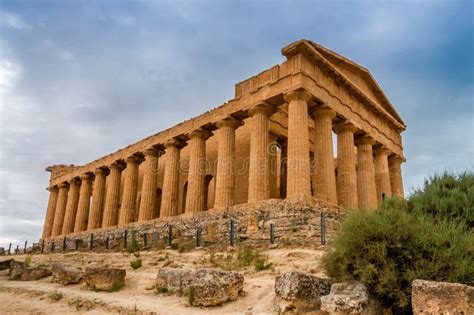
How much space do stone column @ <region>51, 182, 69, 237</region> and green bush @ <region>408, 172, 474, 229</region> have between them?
3524 cm

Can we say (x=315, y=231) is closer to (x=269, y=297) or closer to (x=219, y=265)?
(x=219, y=265)

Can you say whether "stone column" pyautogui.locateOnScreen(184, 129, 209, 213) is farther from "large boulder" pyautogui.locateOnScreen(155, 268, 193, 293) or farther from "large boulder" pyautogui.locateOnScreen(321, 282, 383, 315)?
"large boulder" pyautogui.locateOnScreen(321, 282, 383, 315)

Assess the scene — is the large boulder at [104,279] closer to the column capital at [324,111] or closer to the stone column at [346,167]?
the stone column at [346,167]

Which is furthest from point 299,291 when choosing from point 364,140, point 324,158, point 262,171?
point 364,140

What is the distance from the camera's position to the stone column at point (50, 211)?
39500 millimetres

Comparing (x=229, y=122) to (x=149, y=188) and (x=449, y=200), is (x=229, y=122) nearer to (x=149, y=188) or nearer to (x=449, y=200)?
(x=149, y=188)

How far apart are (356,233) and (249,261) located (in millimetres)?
5352

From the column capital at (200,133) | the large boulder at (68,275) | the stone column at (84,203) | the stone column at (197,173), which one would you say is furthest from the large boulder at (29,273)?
the stone column at (84,203)

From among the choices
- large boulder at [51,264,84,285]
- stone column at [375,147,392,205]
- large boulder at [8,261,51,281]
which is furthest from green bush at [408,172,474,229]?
stone column at [375,147,392,205]

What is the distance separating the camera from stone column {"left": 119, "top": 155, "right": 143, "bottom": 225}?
29078mm

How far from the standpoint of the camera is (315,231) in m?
14.6

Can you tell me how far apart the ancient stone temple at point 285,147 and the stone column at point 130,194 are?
7cm

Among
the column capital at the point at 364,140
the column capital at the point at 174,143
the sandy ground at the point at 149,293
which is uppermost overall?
the column capital at the point at 174,143

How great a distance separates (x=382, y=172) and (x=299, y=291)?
69.6 ft
